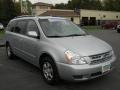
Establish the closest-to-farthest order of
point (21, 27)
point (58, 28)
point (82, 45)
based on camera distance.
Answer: point (82, 45)
point (58, 28)
point (21, 27)

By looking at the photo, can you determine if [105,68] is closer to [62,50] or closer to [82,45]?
[82,45]

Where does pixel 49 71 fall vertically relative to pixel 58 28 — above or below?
below

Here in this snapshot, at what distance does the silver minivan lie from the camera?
4.54 m

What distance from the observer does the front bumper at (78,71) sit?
14.7ft

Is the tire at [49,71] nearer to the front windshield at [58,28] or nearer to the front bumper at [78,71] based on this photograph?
the front bumper at [78,71]

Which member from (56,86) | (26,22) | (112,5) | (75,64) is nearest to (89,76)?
(75,64)

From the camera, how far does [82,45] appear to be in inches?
194

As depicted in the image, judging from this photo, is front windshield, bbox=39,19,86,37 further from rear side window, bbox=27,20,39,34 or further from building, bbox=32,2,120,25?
building, bbox=32,2,120,25

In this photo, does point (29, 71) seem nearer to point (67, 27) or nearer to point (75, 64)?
point (67, 27)

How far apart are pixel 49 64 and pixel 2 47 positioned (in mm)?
7109

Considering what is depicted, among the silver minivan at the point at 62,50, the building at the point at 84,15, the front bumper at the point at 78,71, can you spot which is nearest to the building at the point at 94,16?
the building at the point at 84,15

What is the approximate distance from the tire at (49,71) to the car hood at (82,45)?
0.50 m

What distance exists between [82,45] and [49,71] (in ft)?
3.48

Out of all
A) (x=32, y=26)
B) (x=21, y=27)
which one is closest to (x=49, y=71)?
(x=32, y=26)
